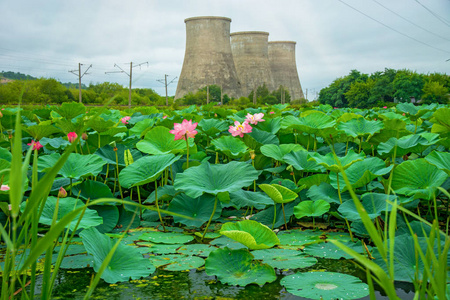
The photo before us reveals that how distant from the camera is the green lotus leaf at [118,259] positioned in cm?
75

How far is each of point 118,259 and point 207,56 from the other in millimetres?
18265

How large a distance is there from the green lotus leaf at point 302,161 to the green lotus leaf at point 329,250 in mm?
318

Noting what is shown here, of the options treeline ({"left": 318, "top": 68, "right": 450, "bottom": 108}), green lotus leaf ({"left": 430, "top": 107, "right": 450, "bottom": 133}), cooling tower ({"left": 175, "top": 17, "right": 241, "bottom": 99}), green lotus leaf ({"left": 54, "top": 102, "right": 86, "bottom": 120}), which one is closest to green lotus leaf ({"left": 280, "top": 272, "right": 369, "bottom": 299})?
green lotus leaf ({"left": 430, "top": 107, "right": 450, "bottom": 133})

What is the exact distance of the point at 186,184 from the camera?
0.97 m

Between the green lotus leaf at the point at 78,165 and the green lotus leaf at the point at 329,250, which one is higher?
the green lotus leaf at the point at 78,165

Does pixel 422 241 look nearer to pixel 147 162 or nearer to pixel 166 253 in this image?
pixel 166 253

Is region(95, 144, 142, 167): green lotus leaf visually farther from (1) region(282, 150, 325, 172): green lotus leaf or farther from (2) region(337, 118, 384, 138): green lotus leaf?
(2) region(337, 118, 384, 138): green lotus leaf

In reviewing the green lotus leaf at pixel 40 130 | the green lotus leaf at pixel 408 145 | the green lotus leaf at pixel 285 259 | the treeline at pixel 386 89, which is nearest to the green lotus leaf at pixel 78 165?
the green lotus leaf at pixel 40 130

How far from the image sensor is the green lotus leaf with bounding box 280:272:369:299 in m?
0.69

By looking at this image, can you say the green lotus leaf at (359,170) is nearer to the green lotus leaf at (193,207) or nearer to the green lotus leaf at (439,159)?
the green lotus leaf at (439,159)

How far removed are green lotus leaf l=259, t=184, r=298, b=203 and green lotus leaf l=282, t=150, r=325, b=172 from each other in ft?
0.64

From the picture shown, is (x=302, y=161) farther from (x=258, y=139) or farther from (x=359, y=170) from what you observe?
(x=258, y=139)

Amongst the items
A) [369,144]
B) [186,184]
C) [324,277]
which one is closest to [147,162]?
[186,184]

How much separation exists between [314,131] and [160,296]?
37.7 inches
